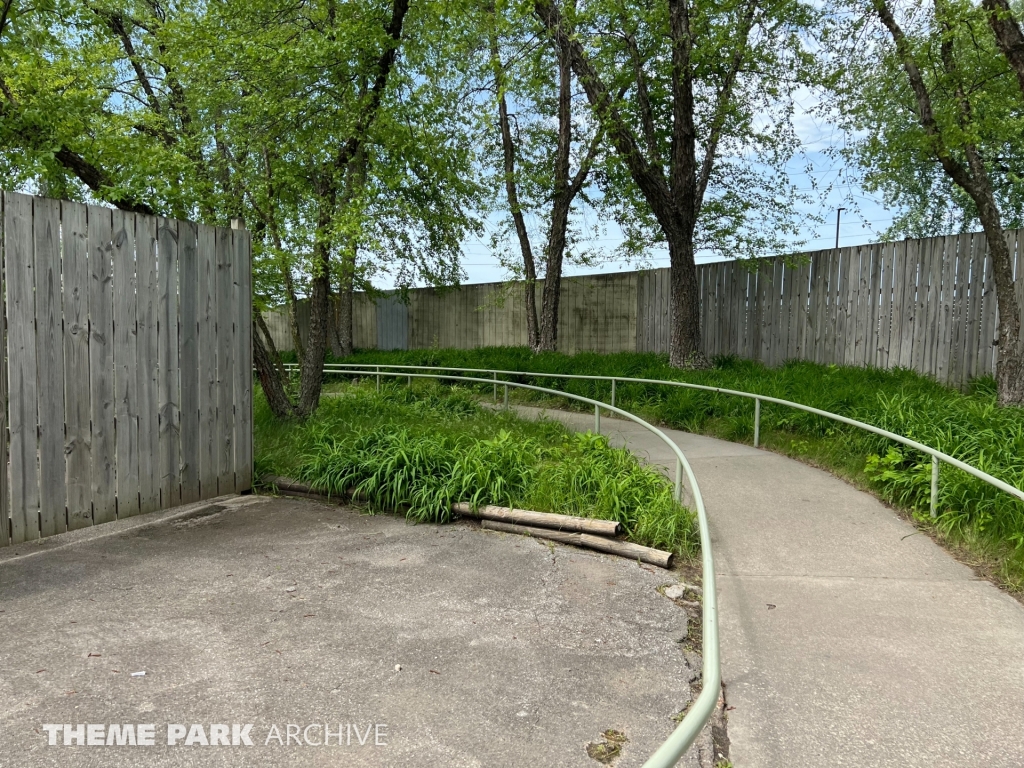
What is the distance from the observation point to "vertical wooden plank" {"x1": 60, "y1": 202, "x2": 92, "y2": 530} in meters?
4.76

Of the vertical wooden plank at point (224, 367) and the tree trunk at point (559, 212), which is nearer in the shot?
the vertical wooden plank at point (224, 367)

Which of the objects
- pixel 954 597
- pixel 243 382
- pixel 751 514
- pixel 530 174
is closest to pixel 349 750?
pixel 954 597

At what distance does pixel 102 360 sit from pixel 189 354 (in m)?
0.69

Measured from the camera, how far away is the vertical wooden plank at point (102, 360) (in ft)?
16.0

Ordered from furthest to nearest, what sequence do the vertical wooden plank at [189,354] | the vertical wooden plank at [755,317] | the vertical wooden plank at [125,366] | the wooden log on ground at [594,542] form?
1. the vertical wooden plank at [755,317]
2. the vertical wooden plank at [189,354]
3. the vertical wooden plank at [125,366]
4. the wooden log on ground at [594,542]

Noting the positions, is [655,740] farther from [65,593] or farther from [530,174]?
[530,174]

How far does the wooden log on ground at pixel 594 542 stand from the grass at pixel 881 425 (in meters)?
1.90

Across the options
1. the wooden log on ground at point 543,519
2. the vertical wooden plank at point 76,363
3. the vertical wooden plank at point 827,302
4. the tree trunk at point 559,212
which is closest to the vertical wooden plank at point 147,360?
the vertical wooden plank at point 76,363

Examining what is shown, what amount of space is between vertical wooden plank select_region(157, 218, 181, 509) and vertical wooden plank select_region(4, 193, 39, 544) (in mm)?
863

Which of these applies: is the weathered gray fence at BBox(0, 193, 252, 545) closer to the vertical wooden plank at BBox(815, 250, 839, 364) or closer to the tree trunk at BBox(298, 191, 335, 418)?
the tree trunk at BBox(298, 191, 335, 418)

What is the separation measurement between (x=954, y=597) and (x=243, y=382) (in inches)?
210

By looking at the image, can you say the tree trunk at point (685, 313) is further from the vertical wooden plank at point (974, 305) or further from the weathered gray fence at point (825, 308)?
the vertical wooden plank at point (974, 305)

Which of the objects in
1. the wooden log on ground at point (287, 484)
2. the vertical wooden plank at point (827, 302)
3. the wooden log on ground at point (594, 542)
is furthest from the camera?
the vertical wooden plank at point (827, 302)

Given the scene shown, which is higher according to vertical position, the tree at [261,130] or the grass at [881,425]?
the tree at [261,130]
